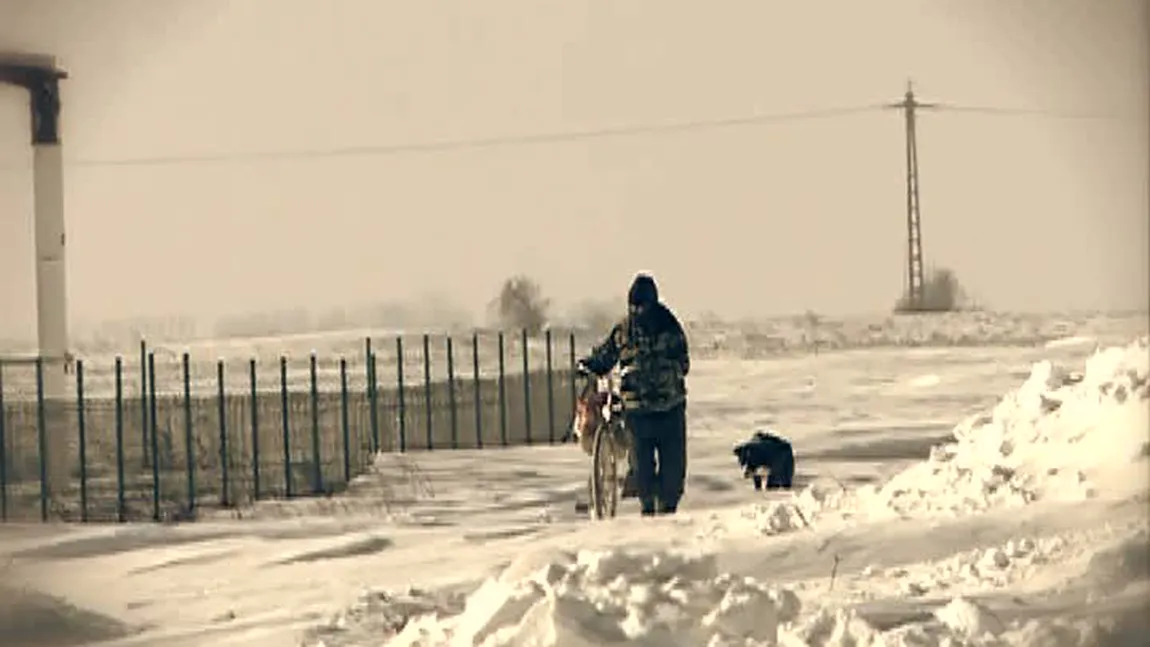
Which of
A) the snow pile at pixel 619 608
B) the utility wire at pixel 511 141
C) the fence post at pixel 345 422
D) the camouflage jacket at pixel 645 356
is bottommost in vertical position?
the snow pile at pixel 619 608

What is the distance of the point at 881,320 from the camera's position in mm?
5426

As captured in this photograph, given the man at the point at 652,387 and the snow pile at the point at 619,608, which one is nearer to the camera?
the snow pile at the point at 619,608

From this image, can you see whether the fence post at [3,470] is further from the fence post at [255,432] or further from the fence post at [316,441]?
the fence post at [316,441]

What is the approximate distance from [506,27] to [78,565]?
1.77 metres

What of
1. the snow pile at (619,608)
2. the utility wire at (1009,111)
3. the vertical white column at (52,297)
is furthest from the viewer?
the utility wire at (1009,111)

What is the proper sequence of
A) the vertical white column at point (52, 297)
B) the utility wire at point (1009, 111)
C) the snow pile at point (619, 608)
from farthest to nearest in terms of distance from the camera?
1. the utility wire at point (1009, 111)
2. the vertical white column at point (52, 297)
3. the snow pile at point (619, 608)

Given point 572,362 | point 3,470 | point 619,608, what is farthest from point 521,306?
point 3,470

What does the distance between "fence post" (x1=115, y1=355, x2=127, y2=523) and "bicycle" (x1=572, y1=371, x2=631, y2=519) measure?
1180 mm

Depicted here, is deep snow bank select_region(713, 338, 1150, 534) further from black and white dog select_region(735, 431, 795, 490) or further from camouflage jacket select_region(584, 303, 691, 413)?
camouflage jacket select_region(584, 303, 691, 413)

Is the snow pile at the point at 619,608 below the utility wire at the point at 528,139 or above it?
below

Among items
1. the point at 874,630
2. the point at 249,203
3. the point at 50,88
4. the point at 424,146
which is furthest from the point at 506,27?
the point at 874,630

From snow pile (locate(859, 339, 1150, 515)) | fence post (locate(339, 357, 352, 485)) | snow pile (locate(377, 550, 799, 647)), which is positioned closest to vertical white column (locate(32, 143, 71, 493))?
fence post (locate(339, 357, 352, 485))

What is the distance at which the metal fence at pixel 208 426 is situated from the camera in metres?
5.17

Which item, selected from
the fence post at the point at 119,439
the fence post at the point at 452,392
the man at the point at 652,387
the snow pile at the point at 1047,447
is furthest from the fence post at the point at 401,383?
the snow pile at the point at 1047,447
